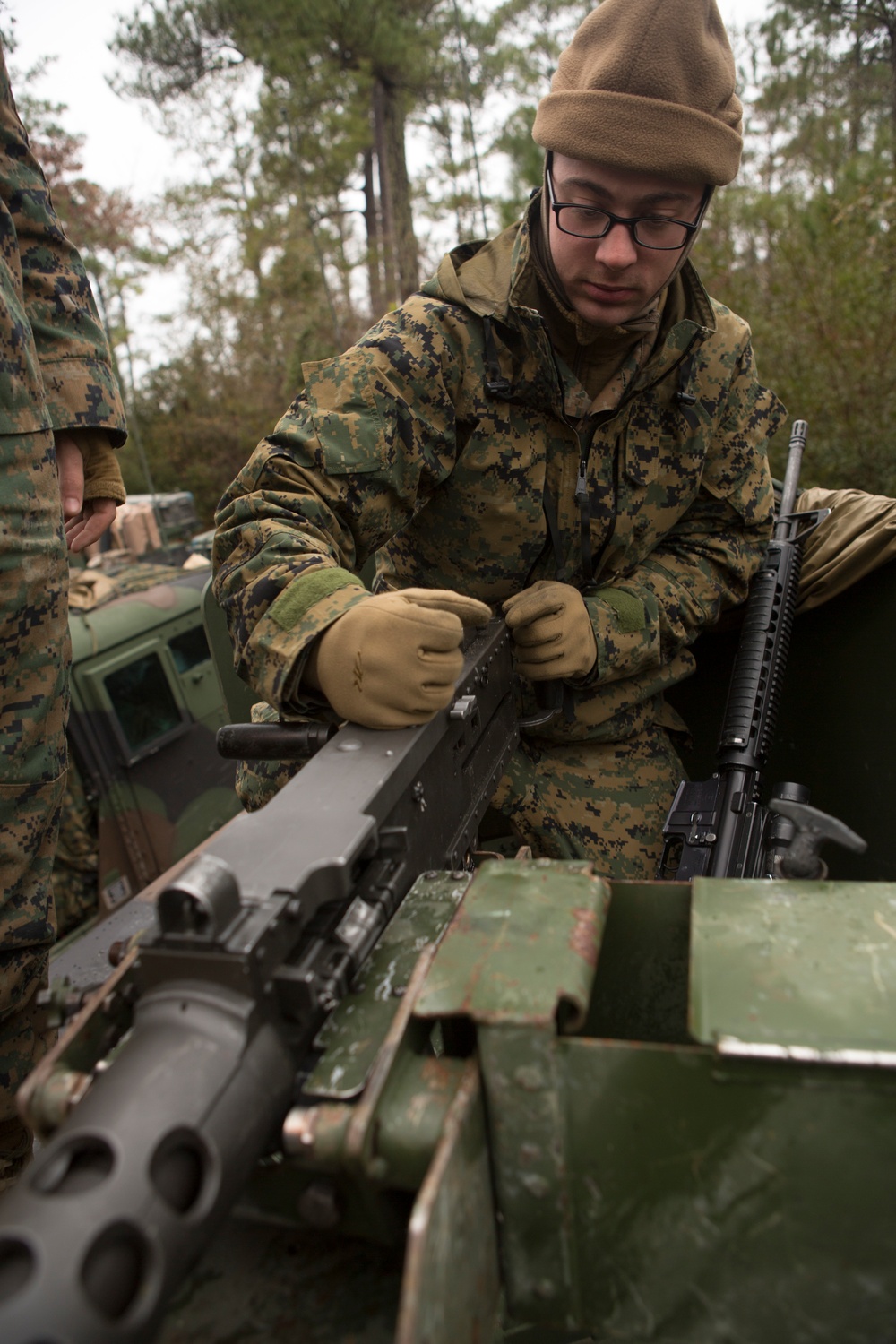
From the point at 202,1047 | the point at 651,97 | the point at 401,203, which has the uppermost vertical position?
the point at 401,203

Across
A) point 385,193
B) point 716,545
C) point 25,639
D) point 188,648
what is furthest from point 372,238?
point 25,639

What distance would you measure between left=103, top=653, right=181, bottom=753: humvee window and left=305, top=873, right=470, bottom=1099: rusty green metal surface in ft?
13.4

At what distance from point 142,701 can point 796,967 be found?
15.2 ft

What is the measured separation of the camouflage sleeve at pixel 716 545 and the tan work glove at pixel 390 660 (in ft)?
2.91

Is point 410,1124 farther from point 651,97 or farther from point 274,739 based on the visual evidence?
point 651,97

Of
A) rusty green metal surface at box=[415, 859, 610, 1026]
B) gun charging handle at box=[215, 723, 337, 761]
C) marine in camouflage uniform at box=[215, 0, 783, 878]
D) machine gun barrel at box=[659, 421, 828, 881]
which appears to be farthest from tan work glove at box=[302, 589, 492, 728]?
machine gun barrel at box=[659, 421, 828, 881]

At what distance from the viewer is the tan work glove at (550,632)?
2.02m

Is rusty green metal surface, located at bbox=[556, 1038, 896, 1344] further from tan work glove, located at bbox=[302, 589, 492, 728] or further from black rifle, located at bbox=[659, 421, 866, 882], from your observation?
black rifle, located at bbox=[659, 421, 866, 882]

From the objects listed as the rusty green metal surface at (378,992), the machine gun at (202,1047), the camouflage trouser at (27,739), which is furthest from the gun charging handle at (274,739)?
the camouflage trouser at (27,739)

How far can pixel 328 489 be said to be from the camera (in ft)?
6.02

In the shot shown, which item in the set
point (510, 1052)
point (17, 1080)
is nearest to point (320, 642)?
point (510, 1052)

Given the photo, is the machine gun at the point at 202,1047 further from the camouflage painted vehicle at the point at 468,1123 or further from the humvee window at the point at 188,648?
the humvee window at the point at 188,648

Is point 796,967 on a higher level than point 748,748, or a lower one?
higher

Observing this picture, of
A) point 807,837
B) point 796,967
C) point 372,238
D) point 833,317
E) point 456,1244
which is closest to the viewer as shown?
point 456,1244
